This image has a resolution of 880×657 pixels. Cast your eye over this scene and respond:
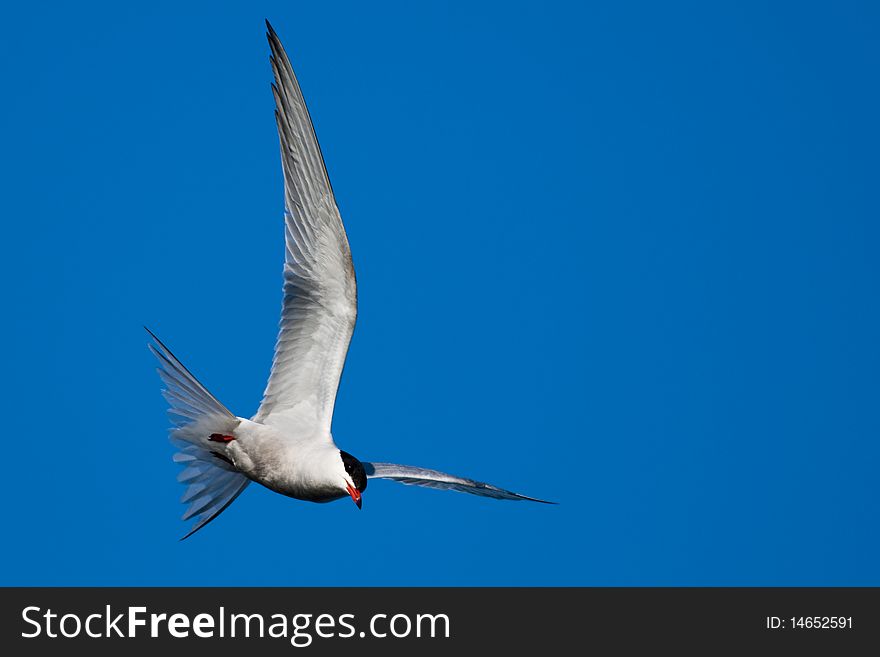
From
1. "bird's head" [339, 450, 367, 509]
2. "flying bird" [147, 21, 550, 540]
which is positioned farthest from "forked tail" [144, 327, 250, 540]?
"bird's head" [339, 450, 367, 509]

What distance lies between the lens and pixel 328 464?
27.1 feet

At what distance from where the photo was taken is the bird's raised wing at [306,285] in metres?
8.12

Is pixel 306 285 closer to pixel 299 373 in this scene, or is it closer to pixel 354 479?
pixel 299 373

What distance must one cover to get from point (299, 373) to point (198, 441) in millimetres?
854

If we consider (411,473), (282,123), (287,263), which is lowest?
(411,473)

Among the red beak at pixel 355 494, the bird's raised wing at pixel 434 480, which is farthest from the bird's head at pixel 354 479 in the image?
the bird's raised wing at pixel 434 480

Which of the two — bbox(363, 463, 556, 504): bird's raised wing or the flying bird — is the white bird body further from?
bbox(363, 463, 556, 504): bird's raised wing

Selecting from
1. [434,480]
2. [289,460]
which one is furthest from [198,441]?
[434,480]
